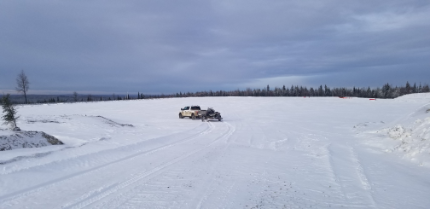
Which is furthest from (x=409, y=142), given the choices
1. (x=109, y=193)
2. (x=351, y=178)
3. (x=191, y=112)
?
(x=191, y=112)

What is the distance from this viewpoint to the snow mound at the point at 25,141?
9.52 m

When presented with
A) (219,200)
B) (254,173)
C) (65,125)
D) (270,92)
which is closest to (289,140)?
(254,173)

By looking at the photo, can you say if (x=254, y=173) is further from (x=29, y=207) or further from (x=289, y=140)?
(x=289, y=140)

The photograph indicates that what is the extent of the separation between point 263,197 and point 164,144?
26.2ft

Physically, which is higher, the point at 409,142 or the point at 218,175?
→ the point at 409,142

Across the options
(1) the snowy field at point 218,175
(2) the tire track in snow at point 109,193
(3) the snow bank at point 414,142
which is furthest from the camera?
(3) the snow bank at point 414,142

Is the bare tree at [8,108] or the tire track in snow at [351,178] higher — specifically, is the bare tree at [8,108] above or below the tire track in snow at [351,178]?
above

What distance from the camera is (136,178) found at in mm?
7160

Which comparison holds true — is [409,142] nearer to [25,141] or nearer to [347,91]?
[25,141]

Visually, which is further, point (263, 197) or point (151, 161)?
point (151, 161)

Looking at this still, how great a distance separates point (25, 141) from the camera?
10.3m

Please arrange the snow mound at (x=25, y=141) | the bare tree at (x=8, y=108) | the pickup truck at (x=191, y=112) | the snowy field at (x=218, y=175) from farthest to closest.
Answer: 1. the pickup truck at (x=191, y=112)
2. the bare tree at (x=8, y=108)
3. the snow mound at (x=25, y=141)
4. the snowy field at (x=218, y=175)

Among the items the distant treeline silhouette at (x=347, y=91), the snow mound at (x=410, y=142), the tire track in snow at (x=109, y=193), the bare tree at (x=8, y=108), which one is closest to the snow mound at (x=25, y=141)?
the bare tree at (x=8, y=108)

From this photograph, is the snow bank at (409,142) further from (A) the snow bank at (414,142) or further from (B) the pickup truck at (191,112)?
(B) the pickup truck at (191,112)
